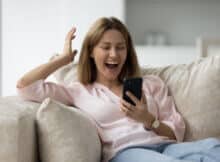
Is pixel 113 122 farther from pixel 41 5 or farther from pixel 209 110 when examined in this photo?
pixel 41 5

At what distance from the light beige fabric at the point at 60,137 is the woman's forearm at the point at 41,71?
0.29m

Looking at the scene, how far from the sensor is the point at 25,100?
1838 mm

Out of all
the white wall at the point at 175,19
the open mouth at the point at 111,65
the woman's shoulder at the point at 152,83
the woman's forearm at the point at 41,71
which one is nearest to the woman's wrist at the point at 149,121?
the woman's shoulder at the point at 152,83

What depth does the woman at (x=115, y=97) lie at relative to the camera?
1.80 m

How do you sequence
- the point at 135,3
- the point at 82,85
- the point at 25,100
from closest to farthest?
1. the point at 25,100
2. the point at 82,85
3. the point at 135,3

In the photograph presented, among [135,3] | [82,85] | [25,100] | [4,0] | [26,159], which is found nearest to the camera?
[26,159]

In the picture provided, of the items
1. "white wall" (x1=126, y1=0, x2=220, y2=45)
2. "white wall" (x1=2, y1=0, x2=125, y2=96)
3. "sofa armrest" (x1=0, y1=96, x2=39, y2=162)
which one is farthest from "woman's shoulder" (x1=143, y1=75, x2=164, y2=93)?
"white wall" (x1=126, y1=0, x2=220, y2=45)

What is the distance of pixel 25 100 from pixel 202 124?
0.70 meters

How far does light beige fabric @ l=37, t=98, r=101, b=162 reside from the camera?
1.54 m

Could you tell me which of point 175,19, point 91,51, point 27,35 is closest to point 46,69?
point 91,51

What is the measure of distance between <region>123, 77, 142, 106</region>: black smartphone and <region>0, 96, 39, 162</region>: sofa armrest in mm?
361

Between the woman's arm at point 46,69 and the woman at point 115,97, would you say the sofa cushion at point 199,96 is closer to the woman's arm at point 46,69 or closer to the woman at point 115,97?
the woman at point 115,97

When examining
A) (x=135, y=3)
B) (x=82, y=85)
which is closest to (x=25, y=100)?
(x=82, y=85)

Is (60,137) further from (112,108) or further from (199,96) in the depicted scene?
(199,96)
